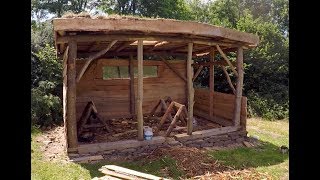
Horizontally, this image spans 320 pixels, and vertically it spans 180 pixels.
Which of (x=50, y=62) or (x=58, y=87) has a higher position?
(x=50, y=62)

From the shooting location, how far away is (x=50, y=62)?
14.8 meters

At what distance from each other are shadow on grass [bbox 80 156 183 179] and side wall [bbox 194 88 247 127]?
12.8 feet

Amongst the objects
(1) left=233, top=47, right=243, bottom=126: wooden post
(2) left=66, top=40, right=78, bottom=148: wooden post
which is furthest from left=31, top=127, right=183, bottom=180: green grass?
(1) left=233, top=47, right=243, bottom=126: wooden post

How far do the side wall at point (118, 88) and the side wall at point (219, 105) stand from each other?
0.87m

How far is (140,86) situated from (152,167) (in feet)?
7.22

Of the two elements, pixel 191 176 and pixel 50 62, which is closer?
pixel 191 176

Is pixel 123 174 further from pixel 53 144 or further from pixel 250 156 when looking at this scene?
pixel 53 144

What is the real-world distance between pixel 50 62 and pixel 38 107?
3.14m

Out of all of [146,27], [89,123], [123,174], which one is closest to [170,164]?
[123,174]

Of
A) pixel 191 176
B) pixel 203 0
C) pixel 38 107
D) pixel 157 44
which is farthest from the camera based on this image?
pixel 203 0

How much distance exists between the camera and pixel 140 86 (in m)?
8.55

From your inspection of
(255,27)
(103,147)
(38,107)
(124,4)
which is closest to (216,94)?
(103,147)

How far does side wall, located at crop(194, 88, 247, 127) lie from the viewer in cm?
1056
